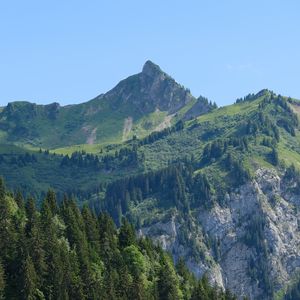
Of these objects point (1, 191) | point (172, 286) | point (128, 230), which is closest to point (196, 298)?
point (172, 286)

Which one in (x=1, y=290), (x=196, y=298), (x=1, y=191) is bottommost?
(x=196, y=298)

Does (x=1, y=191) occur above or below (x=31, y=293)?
above

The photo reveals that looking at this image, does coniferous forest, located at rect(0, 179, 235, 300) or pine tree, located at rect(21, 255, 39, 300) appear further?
coniferous forest, located at rect(0, 179, 235, 300)

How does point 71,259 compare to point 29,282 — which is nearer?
point 29,282

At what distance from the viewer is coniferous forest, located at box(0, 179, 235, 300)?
5792 inches

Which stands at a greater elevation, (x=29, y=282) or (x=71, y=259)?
(x=71, y=259)

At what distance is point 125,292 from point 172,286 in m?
23.6

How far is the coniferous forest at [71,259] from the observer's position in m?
147

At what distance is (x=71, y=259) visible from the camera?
527ft

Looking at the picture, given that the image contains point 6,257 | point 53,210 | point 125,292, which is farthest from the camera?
point 53,210

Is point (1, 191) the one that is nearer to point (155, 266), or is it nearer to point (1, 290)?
point (1, 290)

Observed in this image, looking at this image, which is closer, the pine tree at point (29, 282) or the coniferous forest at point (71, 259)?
the pine tree at point (29, 282)

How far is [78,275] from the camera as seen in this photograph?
15700 cm

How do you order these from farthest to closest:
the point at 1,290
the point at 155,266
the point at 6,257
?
the point at 155,266, the point at 6,257, the point at 1,290
